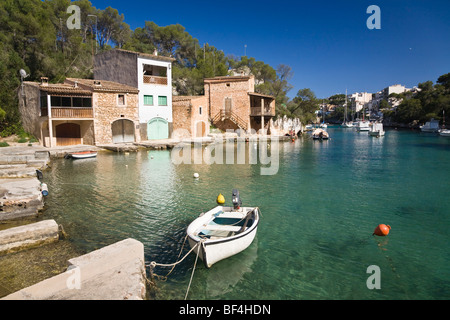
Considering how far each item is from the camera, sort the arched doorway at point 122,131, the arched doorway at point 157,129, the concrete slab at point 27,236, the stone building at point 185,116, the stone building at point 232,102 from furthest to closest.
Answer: the stone building at point 232,102, the stone building at point 185,116, the arched doorway at point 157,129, the arched doorway at point 122,131, the concrete slab at point 27,236

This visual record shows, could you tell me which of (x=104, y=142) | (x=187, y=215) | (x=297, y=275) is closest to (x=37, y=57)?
(x=104, y=142)

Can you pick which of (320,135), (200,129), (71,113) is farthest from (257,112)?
(71,113)

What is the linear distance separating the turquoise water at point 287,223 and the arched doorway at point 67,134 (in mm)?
10264

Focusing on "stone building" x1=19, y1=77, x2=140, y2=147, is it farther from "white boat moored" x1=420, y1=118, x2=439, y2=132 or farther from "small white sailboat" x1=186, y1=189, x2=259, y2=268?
"white boat moored" x1=420, y1=118, x2=439, y2=132

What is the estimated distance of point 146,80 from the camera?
34406 millimetres

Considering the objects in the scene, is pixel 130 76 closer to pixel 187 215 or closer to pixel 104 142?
pixel 104 142

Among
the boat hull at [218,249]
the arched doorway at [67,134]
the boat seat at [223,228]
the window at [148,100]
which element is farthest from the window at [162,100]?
the boat hull at [218,249]

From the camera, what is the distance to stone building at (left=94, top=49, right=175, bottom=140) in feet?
111

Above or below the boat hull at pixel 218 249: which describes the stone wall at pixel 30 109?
above

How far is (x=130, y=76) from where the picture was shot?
34.2 meters

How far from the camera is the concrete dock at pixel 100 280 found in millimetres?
5254

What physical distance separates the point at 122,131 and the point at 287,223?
89.4ft

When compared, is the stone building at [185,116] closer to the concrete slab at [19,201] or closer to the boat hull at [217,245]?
the concrete slab at [19,201]

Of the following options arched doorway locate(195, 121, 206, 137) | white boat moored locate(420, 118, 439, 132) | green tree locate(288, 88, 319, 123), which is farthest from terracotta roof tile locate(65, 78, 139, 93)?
white boat moored locate(420, 118, 439, 132)
